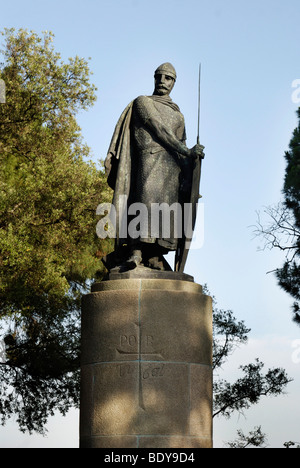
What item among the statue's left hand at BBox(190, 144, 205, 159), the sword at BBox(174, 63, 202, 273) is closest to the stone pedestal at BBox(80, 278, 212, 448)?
the sword at BBox(174, 63, 202, 273)

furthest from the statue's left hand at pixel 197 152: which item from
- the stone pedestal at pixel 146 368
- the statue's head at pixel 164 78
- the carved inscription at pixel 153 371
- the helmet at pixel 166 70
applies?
the carved inscription at pixel 153 371

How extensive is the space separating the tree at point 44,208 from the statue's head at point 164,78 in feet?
25.2

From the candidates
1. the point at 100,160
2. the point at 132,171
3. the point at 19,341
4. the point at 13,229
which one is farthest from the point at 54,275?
the point at 132,171

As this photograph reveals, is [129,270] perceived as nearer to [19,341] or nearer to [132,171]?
[132,171]

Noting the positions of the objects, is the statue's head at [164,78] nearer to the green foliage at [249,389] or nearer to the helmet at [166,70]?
the helmet at [166,70]

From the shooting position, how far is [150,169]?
27.6 feet

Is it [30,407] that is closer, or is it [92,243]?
[30,407]

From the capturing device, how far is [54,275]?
15.9 metres

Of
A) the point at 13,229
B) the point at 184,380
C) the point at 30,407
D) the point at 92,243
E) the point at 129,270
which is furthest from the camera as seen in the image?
the point at 92,243

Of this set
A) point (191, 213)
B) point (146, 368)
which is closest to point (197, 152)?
point (191, 213)

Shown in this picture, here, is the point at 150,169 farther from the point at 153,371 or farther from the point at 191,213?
the point at 153,371

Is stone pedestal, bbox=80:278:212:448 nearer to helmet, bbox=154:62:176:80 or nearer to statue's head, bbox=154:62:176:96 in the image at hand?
statue's head, bbox=154:62:176:96

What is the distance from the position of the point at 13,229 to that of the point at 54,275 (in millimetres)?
1251

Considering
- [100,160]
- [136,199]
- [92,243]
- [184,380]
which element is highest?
[100,160]
